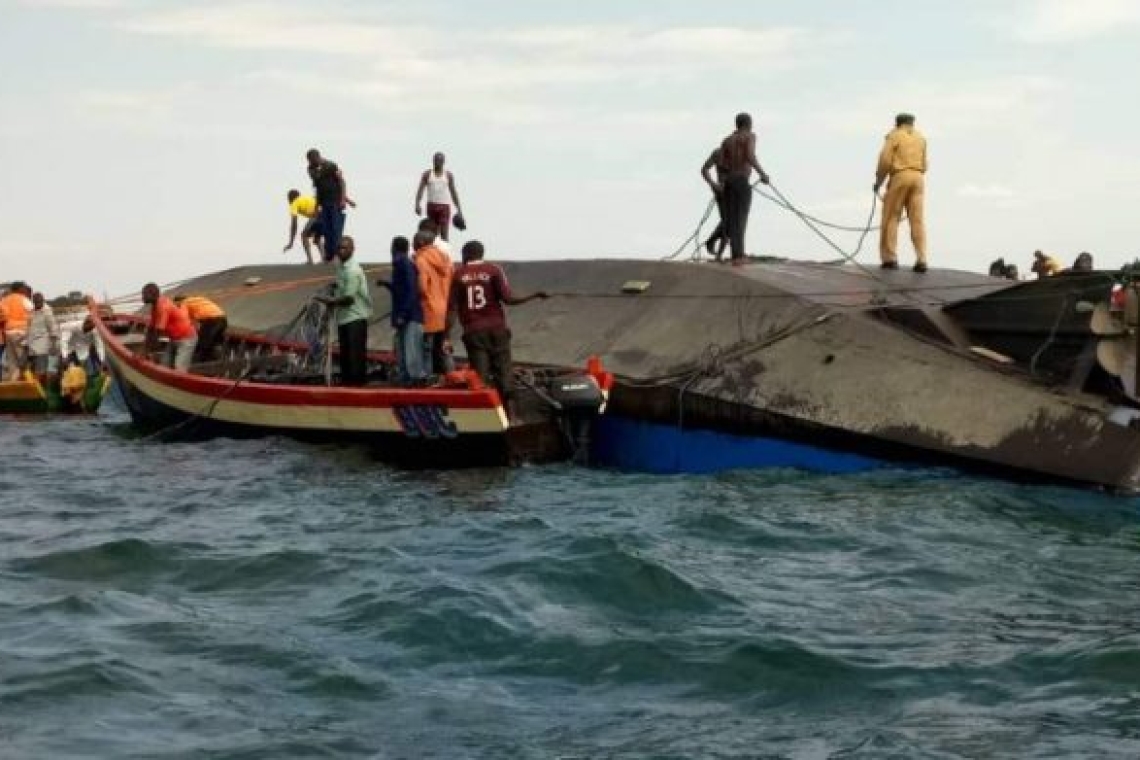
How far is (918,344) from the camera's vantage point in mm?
15555

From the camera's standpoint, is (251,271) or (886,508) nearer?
(886,508)

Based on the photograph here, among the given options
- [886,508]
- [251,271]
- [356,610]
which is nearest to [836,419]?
[886,508]

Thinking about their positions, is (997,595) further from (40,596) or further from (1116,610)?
(40,596)

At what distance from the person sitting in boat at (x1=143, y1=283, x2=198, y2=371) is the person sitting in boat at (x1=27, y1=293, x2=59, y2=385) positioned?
5.69 meters

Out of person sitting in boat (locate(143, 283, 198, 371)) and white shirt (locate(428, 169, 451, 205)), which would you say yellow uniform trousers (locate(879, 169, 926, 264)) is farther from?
person sitting in boat (locate(143, 283, 198, 371))

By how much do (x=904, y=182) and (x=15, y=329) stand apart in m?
13.6

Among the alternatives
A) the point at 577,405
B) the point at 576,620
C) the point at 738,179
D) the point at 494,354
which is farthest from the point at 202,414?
the point at 576,620

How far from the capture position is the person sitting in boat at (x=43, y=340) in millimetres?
24609

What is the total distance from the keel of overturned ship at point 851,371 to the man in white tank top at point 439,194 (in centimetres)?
424

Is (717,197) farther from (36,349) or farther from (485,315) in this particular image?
(36,349)

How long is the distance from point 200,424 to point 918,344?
790 cm

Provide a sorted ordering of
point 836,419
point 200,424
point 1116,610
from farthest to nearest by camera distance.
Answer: point 200,424, point 836,419, point 1116,610

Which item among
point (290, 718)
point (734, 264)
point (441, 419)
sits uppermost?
point (734, 264)

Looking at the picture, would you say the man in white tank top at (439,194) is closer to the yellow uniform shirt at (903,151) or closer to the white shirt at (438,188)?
the white shirt at (438,188)
